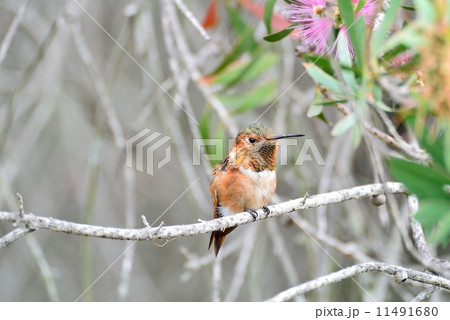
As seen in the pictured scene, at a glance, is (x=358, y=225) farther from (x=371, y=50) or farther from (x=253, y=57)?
(x=371, y=50)

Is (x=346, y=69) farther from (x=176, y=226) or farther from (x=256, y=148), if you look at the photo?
(x=256, y=148)

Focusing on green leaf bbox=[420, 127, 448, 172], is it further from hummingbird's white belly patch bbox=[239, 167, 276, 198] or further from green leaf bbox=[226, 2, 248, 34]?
green leaf bbox=[226, 2, 248, 34]

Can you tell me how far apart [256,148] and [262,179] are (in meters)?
0.12

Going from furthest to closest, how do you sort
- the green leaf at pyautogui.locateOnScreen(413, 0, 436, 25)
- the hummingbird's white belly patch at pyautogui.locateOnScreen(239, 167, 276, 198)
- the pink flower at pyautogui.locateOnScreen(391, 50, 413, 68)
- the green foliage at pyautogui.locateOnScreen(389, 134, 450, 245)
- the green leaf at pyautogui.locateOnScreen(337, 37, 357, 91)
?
the hummingbird's white belly patch at pyautogui.locateOnScreen(239, 167, 276, 198)
the pink flower at pyautogui.locateOnScreen(391, 50, 413, 68)
the green leaf at pyautogui.locateOnScreen(337, 37, 357, 91)
the green foliage at pyautogui.locateOnScreen(389, 134, 450, 245)
the green leaf at pyautogui.locateOnScreen(413, 0, 436, 25)

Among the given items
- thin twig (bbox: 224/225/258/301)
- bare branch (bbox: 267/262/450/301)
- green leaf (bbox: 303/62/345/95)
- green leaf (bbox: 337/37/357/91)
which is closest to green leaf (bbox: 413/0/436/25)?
green leaf (bbox: 337/37/357/91)

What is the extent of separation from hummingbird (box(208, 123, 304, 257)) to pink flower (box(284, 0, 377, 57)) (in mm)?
448

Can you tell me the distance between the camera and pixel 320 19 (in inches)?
72.1

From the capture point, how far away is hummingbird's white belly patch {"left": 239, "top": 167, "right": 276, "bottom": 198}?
2.22m

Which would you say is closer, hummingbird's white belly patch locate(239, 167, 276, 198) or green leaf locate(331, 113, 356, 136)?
green leaf locate(331, 113, 356, 136)

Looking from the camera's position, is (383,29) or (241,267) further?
(241,267)

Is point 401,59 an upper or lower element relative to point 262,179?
upper

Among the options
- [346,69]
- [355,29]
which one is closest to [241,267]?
[346,69]

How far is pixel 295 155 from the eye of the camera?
2988mm

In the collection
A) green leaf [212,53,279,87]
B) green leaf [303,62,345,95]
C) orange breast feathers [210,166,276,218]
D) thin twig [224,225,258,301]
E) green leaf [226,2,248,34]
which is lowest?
thin twig [224,225,258,301]
